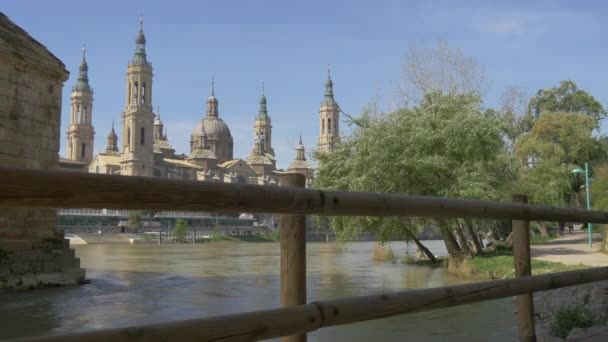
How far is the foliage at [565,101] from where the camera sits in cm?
4547

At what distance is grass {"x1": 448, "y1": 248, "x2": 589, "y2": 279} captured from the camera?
13688mm

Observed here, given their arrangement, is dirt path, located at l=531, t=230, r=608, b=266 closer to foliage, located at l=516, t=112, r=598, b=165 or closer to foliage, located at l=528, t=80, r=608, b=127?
foliage, located at l=516, t=112, r=598, b=165

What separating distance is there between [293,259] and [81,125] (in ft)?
390

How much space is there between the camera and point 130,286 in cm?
1457

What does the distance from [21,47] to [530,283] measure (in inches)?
506

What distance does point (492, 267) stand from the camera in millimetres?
15234

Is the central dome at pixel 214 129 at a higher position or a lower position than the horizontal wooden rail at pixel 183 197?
higher

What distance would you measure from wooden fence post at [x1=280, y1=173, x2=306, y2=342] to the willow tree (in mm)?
13772

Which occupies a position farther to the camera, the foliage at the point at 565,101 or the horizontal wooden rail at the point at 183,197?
the foliage at the point at 565,101

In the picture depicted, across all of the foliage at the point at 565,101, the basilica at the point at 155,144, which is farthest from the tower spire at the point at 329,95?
the foliage at the point at 565,101

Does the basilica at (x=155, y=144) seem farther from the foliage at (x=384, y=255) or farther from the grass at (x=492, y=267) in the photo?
the grass at (x=492, y=267)

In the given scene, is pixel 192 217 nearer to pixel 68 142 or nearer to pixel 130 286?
pixel 68 142

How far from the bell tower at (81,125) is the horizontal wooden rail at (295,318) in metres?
117

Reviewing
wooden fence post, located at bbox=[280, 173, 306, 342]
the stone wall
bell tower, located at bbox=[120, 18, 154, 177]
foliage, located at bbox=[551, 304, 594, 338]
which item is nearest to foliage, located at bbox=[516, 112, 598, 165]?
the stone wall
